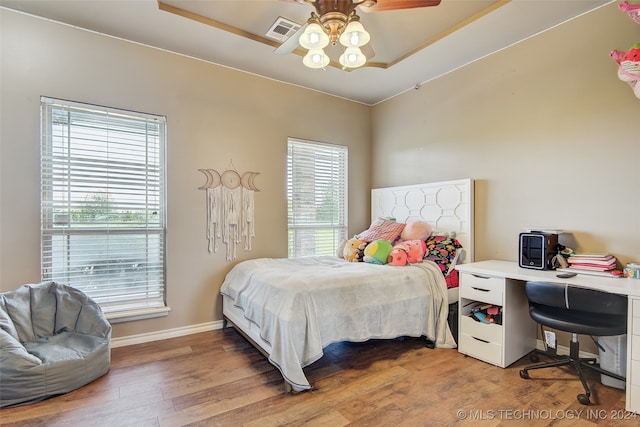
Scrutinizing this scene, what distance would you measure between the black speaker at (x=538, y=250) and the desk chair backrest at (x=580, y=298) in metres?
0.47

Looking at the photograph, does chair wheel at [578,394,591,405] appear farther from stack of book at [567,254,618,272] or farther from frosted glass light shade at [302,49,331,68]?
frosted glass light shade at [302,49,331,68]

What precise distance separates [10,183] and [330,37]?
2.60m

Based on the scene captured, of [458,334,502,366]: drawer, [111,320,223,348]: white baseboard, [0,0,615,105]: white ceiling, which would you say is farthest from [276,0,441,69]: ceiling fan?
[111,320,223,348]: white baseboard

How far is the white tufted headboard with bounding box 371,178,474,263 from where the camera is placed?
307 cm

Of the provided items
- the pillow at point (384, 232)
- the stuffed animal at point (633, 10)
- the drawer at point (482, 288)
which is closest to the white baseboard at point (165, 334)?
the pillow at point (384, 232)

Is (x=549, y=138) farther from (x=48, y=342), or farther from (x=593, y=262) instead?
(x=48, y=342)

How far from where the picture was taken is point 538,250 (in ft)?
7.73

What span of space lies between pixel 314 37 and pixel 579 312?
2.49 meters

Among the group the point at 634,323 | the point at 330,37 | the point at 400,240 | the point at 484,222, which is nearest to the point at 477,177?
the point at 484,222

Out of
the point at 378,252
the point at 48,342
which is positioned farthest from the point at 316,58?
the point at 48,342

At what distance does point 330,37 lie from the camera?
192 centimetres

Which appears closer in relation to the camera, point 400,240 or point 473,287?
point 473,287

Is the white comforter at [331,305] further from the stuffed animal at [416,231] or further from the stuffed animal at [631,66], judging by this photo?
the stuffed animal at [631,66]

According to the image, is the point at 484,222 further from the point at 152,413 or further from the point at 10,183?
the point at 10,183
